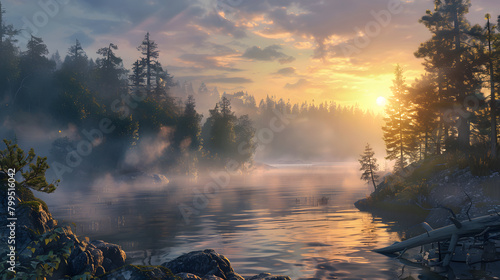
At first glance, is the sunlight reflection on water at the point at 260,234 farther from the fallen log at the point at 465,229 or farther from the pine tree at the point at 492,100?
the pine tree at the point at 492,100

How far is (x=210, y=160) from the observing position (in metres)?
106

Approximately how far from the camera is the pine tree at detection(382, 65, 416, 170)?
184 ft

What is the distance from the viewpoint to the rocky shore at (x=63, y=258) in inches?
348

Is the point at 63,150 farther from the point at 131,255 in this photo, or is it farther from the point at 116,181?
the point at 131,255

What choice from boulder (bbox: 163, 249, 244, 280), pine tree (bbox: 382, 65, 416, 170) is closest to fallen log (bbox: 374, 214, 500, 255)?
boulder (bbox: 163, 249, 244, 280)

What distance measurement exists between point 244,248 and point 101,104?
67985mm

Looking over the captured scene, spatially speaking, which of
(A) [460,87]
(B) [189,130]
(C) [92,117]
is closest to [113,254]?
(A) [460,87]

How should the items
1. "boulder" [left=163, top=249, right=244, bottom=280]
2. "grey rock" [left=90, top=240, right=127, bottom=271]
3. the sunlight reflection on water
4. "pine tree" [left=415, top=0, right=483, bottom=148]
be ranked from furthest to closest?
"pine tree" [left=415, top=0, right=483, bottom=148] < the sunlight reflection on water < "grey rock" [left=90, top=240, right=127, bottom=271] < "boulder" [left=163, top=249, right=244, bottom=280]

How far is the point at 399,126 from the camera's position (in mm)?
57625

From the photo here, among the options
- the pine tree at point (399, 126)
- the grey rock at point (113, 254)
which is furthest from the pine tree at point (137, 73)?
the grey rock at point (113, 254)

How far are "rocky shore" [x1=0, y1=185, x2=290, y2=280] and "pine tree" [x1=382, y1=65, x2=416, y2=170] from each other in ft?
148

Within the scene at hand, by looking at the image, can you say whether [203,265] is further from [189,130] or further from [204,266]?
[189,130]

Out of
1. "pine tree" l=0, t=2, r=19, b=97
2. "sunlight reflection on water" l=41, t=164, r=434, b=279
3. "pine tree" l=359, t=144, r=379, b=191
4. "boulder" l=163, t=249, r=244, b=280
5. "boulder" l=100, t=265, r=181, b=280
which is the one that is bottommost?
"sunlight reflection on water" l=41, t=164, r=434, b=279

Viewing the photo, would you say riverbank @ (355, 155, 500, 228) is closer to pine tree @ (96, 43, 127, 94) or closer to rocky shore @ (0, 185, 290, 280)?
rocky shore @ (0, 185, 290, 280)
